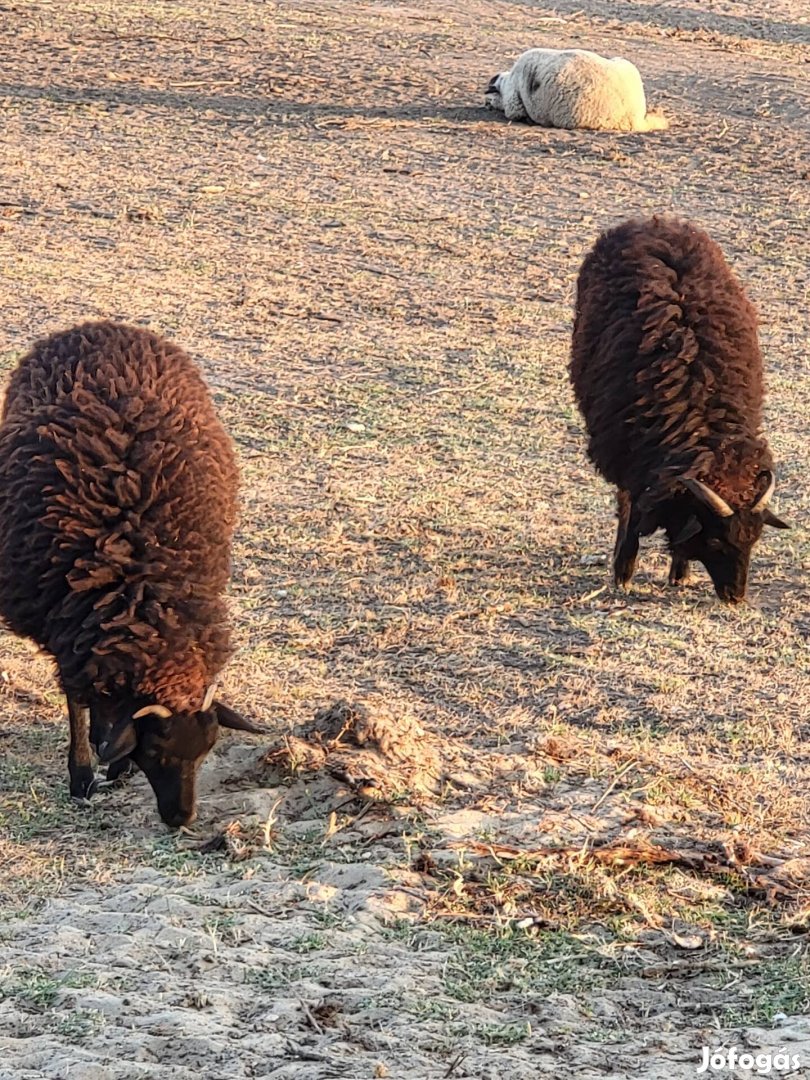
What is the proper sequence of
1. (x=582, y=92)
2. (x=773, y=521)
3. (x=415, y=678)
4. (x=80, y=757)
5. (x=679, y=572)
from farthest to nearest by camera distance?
1. (x=582, y=92)
2. (x=679, y=572)
3. (x=773, y=521)
4. (x=415, y=678)
5. (x=80, y=757)

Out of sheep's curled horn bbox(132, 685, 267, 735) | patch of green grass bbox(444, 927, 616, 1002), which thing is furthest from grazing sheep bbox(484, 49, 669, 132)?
patch of green grass bbox(444, 927, 616, 1002)

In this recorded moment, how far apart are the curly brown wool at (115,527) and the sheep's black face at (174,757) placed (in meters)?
0.08

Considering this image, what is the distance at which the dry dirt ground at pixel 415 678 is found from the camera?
440 cm

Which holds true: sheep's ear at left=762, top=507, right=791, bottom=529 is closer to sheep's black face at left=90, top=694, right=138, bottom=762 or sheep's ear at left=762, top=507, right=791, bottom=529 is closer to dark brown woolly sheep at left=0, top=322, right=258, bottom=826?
dark brown woolly sheep at left=0, top=322, right=258, bottom=826

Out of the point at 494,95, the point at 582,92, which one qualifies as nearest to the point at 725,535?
the point at 582,92

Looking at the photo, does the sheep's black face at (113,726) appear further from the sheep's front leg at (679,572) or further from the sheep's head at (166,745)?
the sheep's front leg at (679,572)

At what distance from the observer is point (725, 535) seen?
795 cm

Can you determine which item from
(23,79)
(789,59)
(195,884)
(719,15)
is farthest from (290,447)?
(719,15)

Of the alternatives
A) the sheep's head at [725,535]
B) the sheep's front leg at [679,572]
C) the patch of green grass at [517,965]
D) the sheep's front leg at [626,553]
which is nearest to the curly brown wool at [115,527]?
the patch of green grass at [517,965]

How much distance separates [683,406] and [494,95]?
1167cm

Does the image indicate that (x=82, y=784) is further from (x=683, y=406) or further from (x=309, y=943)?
(x=683, y=406)

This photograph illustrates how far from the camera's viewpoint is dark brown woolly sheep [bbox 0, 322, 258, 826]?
5.67 metres

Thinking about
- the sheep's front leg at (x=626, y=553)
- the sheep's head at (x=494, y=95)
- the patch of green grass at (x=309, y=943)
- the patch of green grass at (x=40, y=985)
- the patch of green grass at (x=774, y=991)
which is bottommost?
the sheep's front leg at (x=626, y=553)

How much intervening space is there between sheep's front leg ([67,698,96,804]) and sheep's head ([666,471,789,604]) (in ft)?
11.1
